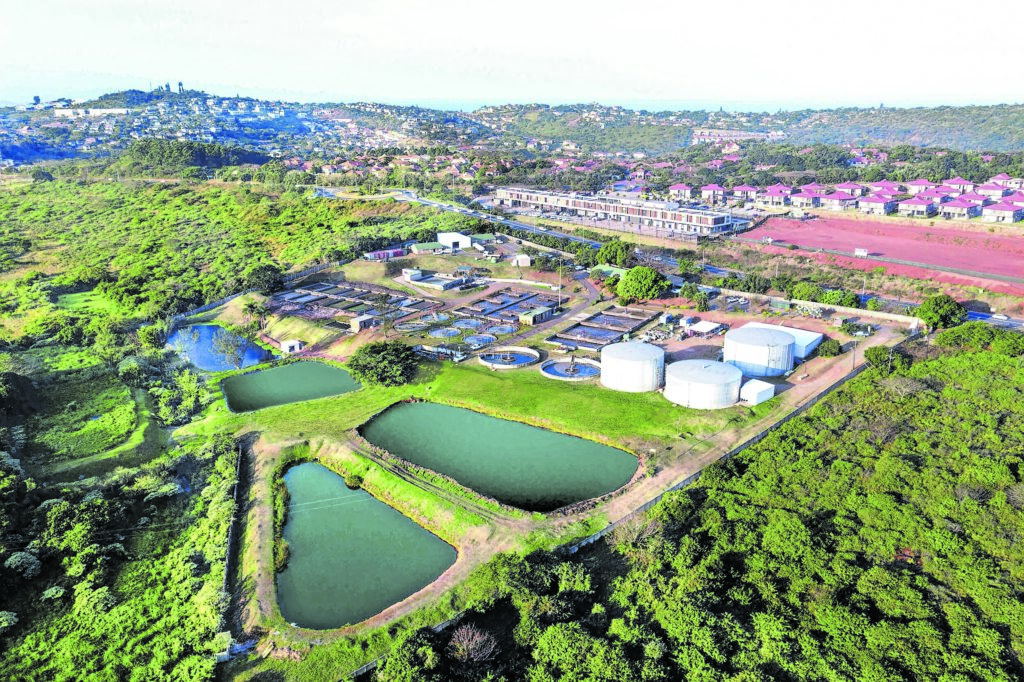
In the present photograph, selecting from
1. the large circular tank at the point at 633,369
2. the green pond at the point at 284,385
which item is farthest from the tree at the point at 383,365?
the large circular tank at the point at 633,369

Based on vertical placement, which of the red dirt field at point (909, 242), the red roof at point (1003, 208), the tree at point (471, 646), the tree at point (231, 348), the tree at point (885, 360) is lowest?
the tree at point (231, 348)

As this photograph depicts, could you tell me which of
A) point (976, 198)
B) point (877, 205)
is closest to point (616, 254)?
point (877, 205)

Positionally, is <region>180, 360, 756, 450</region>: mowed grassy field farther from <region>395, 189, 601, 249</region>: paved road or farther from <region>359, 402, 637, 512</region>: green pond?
<region>395, 189, 601, 249</region>: paved road

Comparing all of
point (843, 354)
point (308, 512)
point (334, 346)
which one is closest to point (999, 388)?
point (843, 354)

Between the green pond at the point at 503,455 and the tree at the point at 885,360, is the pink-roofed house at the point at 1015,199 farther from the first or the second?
the green pond at the point at 503,455

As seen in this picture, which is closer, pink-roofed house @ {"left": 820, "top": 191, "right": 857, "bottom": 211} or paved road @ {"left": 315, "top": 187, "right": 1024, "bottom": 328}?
paved road @ {"left": 315, "top": 187, "right": 1024, "bottom": 328}

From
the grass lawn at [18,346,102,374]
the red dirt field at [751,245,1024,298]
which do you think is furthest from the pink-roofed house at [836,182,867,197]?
the grass lawn at [18,346,102,374]
